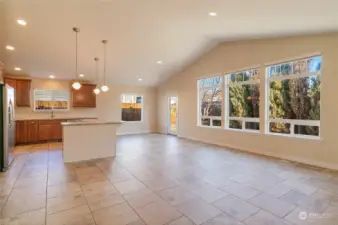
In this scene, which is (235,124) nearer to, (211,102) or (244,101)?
(244,101)

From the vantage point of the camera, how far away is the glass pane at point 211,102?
6930 millimetres

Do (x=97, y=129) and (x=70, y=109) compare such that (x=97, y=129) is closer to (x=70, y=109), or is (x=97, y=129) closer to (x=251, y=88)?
(x=70, y=109)

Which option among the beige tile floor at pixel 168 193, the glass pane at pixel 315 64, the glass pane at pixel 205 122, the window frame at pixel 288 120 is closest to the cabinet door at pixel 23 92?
the beige tile floor at pixel 168 193

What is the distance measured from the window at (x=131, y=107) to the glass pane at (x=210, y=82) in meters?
3.84

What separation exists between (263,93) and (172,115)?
4.90 metres

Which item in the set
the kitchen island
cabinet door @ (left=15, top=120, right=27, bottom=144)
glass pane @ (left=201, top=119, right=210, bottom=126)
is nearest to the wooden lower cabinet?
cabinet door @ (left=15, top=120, right=27, bottom=144)

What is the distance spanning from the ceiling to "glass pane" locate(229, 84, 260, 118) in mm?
1569

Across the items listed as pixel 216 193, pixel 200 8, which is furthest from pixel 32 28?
pixel 216 193

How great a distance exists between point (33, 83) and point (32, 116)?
4.32ft

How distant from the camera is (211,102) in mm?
7234

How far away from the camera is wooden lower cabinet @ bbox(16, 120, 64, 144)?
6777mm

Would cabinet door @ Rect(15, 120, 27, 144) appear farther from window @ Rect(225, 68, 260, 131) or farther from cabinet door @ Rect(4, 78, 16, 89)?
window @ Rect(225, 68, 260, 131)

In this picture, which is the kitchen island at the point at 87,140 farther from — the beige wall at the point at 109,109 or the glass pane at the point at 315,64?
the glass pane at the point at 315,64

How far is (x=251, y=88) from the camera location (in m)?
5.85
